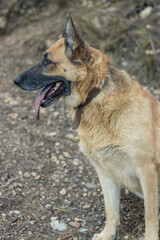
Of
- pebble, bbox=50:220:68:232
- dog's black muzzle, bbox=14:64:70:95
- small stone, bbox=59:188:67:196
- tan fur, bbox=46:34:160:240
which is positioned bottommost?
small stone, bbox=59:188:67:196

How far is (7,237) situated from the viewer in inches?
144

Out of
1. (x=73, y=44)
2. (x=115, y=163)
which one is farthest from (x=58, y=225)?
(x=73, y=44)

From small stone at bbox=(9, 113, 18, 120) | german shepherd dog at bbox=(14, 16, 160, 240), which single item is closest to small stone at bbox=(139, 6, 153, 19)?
small stone at bbox=(9, 113, 18, 120)

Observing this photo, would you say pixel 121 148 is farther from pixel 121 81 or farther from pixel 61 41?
pixel 61 41

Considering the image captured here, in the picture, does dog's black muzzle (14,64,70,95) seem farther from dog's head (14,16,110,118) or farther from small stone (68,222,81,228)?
small stone (68,222,81,228)

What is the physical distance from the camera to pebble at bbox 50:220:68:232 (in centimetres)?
386

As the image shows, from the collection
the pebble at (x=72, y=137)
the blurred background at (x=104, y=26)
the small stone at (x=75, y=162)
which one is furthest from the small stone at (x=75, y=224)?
the blurred background at (x=104, y=26)

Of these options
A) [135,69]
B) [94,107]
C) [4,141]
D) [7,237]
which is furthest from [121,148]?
[135,69]

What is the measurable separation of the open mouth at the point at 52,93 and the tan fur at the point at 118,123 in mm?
79

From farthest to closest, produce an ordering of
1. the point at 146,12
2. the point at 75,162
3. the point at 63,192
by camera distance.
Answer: the point at 146,12 → the point at 75,162 → the point at 63,192

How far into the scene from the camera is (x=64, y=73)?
3.29 meters

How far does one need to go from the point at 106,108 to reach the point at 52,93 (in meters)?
0.54

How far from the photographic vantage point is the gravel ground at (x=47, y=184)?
3.87 metres

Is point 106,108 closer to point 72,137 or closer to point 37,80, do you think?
point 37,80
